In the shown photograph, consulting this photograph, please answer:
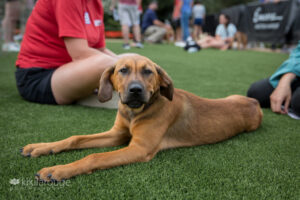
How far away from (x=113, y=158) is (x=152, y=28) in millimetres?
17355

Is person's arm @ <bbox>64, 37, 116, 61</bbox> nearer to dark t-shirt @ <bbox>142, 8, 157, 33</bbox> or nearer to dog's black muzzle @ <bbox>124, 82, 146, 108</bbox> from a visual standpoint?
dog's black muzzle @ <bbox>124, 82, 146, 108</bbox>

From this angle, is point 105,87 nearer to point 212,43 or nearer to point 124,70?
point 124,70

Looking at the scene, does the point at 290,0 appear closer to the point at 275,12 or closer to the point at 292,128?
the point at 275,12

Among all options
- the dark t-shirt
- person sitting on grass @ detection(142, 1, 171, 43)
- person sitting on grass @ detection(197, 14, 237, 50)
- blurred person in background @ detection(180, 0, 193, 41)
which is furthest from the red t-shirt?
the dark t-shirt

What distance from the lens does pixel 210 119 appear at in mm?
2717

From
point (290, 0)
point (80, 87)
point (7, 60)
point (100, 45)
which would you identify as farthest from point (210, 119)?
point (290, 0)

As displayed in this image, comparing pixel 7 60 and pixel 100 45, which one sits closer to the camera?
pixel 100 45

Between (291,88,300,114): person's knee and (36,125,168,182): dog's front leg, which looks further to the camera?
(291,88,300,114): person's knee

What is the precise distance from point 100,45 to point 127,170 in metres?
2.69

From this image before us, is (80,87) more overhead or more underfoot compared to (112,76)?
more underfoot

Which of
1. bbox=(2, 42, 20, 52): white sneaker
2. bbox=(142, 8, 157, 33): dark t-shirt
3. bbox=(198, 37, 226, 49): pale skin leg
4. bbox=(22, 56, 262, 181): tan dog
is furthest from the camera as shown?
bbox=(142, 8, 157, 33): dark t-shirt

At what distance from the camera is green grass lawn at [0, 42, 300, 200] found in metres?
1.65

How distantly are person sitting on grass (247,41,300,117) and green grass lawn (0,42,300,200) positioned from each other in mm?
269

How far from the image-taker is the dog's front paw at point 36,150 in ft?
6.85
